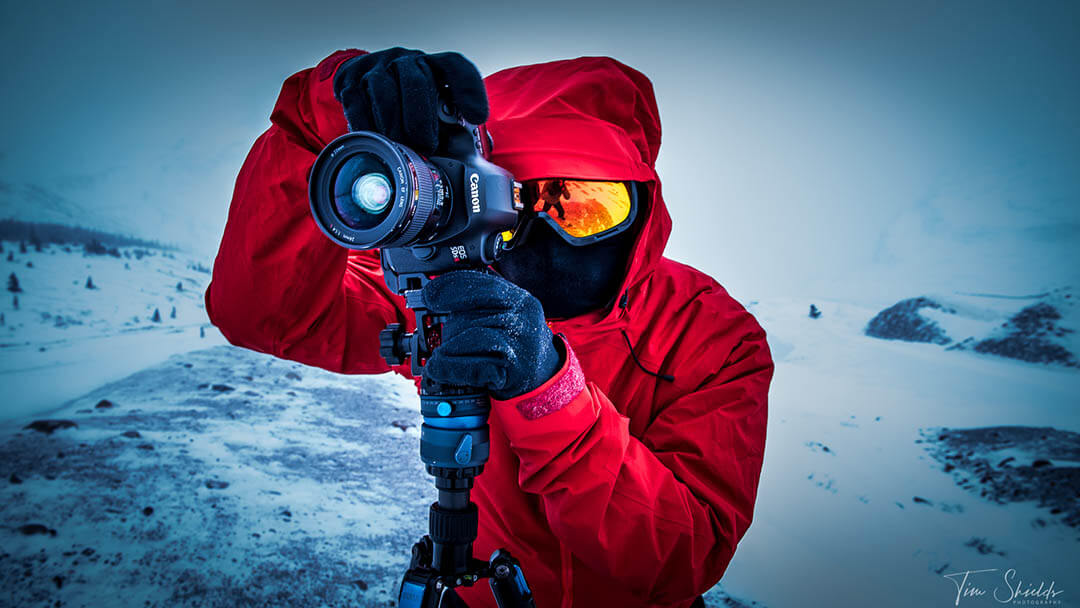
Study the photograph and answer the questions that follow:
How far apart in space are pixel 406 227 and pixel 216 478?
1512 mm

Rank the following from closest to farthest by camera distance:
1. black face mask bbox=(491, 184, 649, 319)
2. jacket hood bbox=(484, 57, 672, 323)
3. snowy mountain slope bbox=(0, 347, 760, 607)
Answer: jacket hood bbox=(484, 57, 672, 323), black face mask bbox=(491, 184, 649, 319), snowy mountain slope bbox=(0, 347, 760, 607)

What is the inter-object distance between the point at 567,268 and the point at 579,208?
0.12m

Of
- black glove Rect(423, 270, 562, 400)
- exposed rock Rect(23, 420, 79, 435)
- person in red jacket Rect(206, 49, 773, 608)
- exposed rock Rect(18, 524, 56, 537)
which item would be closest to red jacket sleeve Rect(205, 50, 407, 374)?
person in red jacket Rect(206, 49, 773, 608)

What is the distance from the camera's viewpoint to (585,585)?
2.92 feet

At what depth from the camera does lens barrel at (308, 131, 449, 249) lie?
47 centimetres

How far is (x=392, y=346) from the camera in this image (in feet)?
1.96

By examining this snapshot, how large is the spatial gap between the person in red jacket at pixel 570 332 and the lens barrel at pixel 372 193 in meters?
0.08

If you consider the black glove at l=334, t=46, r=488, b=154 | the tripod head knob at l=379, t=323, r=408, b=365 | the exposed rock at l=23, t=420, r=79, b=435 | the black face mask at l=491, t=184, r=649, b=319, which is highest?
the black glove at l=334, t=46, r=488, b=154

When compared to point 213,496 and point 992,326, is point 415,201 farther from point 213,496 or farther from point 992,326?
point 992,326

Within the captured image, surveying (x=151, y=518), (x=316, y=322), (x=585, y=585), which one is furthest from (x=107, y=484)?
(x=585, y=585)

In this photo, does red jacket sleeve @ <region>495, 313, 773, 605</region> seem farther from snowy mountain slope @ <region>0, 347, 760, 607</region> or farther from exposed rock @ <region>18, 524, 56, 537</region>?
exposed rock @ <region>18, 524, 56, 537</region>

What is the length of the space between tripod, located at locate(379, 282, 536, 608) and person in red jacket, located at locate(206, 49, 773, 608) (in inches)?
2.0

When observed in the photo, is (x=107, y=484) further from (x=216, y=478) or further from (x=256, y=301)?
(x=256, y=301)

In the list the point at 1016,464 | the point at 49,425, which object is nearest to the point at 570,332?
the point at 1016,464
